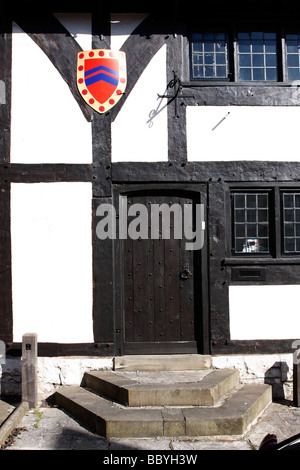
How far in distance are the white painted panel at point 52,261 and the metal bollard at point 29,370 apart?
0.34 metres

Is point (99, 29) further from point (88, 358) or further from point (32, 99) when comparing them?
point (88, 358)

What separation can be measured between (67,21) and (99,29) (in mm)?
450

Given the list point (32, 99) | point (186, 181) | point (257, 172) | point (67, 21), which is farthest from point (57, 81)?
point (257, 172)

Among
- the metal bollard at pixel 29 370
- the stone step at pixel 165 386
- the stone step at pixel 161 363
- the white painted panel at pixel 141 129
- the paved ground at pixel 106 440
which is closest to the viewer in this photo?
the paved ground at pixel 106 440

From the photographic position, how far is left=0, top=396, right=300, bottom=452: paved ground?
15.0ft

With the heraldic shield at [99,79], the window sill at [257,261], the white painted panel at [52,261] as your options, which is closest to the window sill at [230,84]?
the heraldic shield at [99,79]

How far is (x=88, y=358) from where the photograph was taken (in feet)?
19.9

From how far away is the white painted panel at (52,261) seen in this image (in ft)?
20.0

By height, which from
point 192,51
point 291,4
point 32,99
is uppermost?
point 291,4

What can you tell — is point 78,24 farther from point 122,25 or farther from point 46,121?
point 46,121

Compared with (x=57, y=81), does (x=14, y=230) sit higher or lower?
lower

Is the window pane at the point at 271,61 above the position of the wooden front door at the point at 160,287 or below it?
above

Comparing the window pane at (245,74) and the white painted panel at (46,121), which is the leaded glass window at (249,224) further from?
the white painted panel at (46,121)

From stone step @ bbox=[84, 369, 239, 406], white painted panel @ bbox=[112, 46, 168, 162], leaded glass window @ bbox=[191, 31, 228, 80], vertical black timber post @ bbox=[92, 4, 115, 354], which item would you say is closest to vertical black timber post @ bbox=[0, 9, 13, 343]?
vertical black timber post @ bbox=[92, 4, 115, 354]
